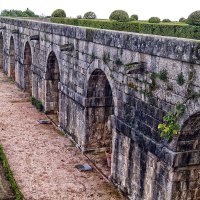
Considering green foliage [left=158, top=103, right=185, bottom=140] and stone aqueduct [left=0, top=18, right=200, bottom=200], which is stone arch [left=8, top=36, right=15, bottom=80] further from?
green foliage [left=158, top=103, right=185, bottom=140]

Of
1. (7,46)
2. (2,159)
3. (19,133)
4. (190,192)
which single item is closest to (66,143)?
(19,133)

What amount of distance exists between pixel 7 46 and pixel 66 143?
16.6 m

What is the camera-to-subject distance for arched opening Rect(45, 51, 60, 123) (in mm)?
19141

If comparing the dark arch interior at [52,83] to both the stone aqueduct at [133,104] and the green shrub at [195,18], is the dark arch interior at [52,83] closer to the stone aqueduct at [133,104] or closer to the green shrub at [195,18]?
the stone aqueduct at [133,104]

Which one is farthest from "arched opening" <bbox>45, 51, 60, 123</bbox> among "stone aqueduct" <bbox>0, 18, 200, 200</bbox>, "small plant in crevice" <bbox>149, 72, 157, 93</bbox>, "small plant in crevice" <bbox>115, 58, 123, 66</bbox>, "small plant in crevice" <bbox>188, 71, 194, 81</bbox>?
"small plant in crevice" <bbox>188, 71, 194, 81</bbox>

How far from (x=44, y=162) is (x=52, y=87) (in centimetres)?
664

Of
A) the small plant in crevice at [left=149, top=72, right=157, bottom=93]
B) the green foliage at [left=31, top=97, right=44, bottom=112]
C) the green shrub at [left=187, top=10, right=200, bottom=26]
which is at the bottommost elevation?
the green foliage at [left=31, top=97, right=44, bottom=112]

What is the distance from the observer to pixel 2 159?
13.0 meters

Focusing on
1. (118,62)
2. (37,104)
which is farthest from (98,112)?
(37,104)

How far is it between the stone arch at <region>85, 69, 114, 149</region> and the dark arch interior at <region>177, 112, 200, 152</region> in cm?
557

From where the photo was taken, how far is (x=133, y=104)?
10.6m

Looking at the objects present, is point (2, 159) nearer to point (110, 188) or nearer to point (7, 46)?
point (110, 188)

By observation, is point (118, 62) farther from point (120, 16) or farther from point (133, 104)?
point (120, 16)

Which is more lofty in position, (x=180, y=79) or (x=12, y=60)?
(x=180, y=79)
